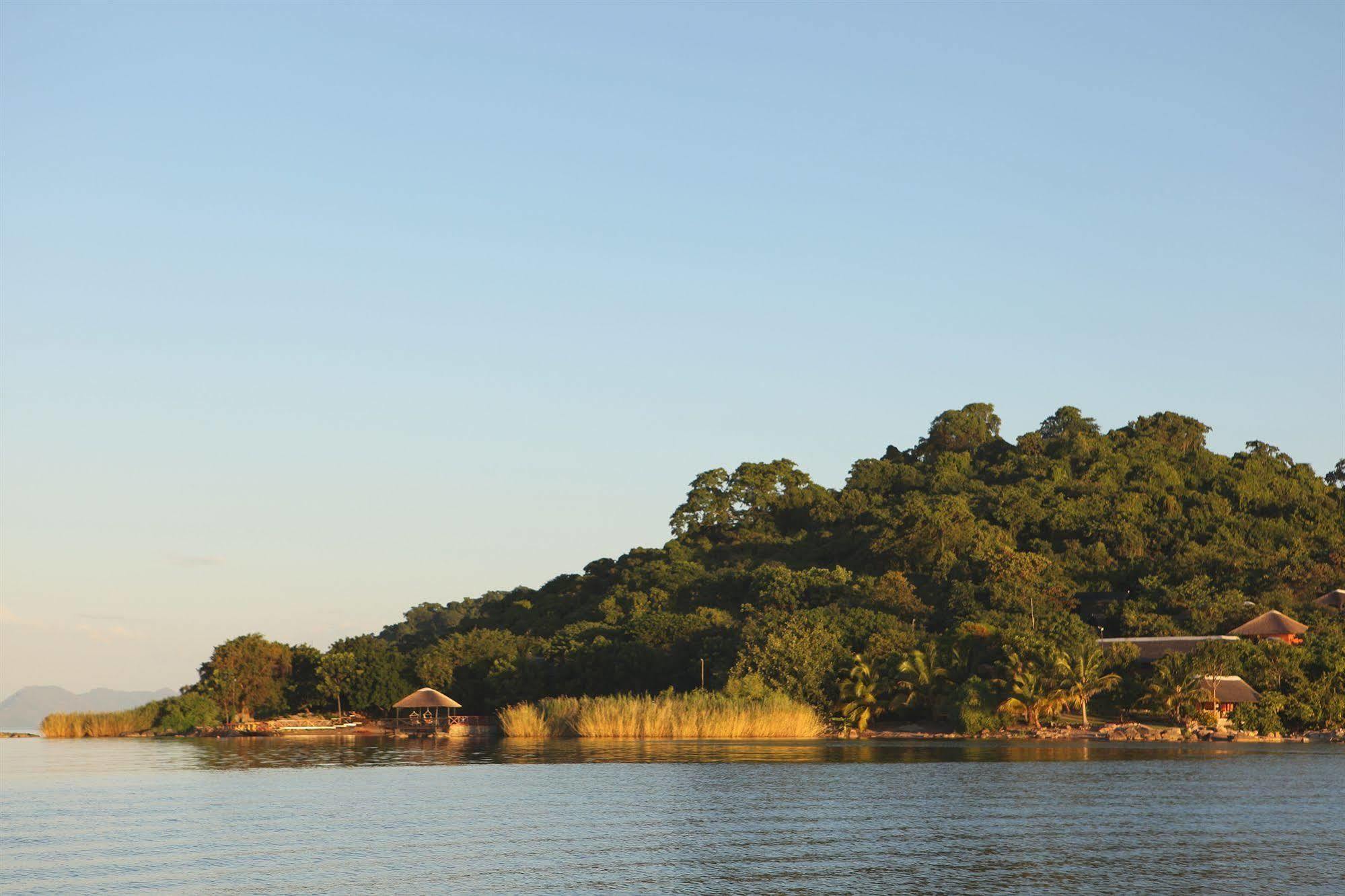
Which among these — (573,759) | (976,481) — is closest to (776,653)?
(573,759)

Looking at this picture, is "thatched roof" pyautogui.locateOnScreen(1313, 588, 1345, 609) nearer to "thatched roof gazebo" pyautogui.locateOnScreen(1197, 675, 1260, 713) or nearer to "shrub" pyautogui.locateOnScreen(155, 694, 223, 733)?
"thatched roof gazebo" pyautogui.locateOnScreen(1197, 675, 1260, 713)

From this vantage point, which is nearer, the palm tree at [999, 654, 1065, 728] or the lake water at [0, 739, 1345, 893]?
the lake water at [0, 739, 1345, 893]

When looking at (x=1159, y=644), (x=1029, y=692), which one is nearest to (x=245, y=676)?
(x=1029, y=692)

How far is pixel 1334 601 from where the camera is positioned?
72500 mm

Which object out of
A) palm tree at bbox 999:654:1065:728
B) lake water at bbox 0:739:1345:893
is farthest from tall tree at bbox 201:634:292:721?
palm tree at bbox 999:654:1065:728

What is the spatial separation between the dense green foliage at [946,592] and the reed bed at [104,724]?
5.28m

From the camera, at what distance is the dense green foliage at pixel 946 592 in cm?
6306

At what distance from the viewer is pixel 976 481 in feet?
378

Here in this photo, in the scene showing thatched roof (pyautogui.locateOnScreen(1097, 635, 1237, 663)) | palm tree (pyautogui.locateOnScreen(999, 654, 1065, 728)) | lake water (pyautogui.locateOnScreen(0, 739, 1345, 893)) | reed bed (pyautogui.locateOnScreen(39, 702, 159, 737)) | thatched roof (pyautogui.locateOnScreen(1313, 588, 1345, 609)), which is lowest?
reed bed (pyautogui.locateOnScreen(39, 702, 159, 737))

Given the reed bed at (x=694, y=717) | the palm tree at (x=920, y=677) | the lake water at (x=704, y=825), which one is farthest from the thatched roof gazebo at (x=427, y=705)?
the palm tree at (x=920, y=677)

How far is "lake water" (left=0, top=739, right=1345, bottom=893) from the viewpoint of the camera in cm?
2347

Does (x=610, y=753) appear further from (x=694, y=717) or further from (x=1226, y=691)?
(x=1226, y=691)

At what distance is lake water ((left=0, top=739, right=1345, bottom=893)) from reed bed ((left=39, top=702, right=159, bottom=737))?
120 ft

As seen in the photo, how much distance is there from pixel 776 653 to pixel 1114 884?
42722mm
